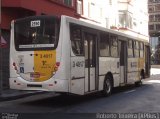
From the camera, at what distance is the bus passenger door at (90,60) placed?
16109 millimetres

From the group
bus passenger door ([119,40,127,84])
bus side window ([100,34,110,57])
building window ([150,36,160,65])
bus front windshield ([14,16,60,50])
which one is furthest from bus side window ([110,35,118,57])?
building window ([150,36,160,65])

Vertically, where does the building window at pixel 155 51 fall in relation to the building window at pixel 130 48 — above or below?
above

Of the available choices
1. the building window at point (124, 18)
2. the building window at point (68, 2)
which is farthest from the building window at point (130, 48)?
the building window at point (124, 18)

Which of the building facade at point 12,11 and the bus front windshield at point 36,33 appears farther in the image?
the building facade at point 12,11

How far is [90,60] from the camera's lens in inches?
650

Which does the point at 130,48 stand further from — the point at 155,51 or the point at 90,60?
the point at 155,51

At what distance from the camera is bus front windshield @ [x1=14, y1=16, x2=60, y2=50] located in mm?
14750

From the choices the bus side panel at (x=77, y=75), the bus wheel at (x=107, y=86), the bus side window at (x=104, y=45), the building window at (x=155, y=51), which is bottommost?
the bus wheel at (x=107, y=86)

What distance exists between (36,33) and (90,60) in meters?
2.64

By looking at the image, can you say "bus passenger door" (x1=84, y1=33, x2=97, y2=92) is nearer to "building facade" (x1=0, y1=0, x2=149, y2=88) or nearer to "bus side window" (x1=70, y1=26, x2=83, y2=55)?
"bus side window" (x1=70, y1=26, x2=83, y2=55)

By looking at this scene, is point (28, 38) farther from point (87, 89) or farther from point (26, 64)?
point (87, 89)

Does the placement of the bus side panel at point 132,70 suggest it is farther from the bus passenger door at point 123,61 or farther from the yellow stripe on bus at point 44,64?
the yellow stripe on bus at point 44,64

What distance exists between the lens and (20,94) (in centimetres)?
1869

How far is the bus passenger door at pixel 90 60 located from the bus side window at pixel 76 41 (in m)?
0.52
